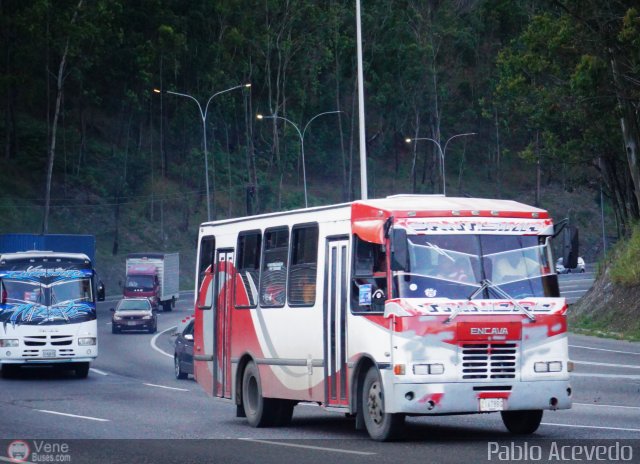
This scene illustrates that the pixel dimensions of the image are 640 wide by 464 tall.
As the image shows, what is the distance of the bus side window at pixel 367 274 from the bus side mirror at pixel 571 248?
213cm

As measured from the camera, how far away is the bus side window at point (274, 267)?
1714 centimetres

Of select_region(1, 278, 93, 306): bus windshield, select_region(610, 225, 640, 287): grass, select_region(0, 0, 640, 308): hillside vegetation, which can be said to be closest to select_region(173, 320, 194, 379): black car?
select_region(1, 278, 93, 306): bus windshield

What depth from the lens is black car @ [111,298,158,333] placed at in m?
49.4

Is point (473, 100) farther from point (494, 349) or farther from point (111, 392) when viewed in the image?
point (494, 349)

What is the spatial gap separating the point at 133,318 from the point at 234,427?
32462 mm

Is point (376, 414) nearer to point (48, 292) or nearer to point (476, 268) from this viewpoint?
point (476, 268)

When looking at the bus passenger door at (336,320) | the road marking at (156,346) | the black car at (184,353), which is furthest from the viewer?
the road marking at (156,346)

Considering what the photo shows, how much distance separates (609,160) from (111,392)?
32.4m

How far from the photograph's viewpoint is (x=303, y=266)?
54.3 ft

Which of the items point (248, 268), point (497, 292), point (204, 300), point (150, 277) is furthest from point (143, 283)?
point (497, 292)

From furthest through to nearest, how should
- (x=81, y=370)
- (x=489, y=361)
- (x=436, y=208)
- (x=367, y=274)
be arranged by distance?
(x=81, y=370) → (x=367, y=274) → (x=436, y=208) → (x=489, y=361)

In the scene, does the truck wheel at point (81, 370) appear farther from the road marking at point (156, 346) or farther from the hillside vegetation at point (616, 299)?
the hillside vegetation at point (616, 299)

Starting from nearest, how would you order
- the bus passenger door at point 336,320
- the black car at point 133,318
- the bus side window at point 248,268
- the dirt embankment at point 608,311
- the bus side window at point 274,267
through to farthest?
the bus passenger door at point 336,320 < the bus side window at point 274,267 < the bus side window at point 248,268 < the dirt embankment at point 608,311 < the black car at point 133,318

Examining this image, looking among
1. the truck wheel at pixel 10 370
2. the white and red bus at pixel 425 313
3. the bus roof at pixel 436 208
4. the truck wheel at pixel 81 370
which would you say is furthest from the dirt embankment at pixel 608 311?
the bus roof at pixel 436 208
